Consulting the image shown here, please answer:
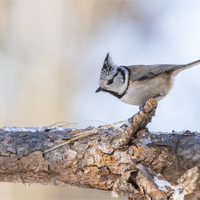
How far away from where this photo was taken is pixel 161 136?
5.80ft

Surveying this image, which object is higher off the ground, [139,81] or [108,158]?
[139,81]

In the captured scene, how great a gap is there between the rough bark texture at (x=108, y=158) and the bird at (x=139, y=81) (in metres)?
0.69

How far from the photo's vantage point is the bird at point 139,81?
2.48 metres

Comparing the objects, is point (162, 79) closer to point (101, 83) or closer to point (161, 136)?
point (101, 83)

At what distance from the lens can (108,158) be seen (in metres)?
1.75

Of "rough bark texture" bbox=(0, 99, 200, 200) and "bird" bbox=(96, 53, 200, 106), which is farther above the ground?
"bird" bbox=(96, 53, 200, 106)

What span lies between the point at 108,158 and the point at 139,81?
107cm

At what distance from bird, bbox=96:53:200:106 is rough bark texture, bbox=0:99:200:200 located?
0.69 metres

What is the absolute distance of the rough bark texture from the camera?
1.63 m

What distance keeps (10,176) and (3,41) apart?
2.86m

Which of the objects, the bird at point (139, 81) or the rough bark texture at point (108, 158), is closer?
the rough bark texture at point (108, 158)

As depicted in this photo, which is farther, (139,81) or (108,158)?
(139,81)

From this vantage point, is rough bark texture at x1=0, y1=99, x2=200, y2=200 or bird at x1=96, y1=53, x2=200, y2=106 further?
bird at x1=96, y1=53, x2=200, y2=106

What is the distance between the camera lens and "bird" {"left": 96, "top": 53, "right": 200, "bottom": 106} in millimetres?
2477
